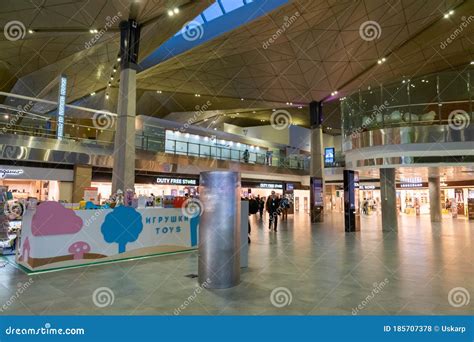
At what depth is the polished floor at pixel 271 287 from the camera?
4641mm

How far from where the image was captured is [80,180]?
17.3m

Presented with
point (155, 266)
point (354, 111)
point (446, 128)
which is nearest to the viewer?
point (155, 266)

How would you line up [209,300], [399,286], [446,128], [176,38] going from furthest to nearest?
[176,38] < [446,128] < [399,286] < [209,300]

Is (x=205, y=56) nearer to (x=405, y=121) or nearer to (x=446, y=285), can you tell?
(x=405, y=121)

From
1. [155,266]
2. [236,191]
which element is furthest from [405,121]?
[155,266]

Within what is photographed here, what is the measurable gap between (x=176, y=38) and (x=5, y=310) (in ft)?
69.3

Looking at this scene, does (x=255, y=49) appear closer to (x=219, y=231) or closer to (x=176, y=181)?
(x=176, y=181)

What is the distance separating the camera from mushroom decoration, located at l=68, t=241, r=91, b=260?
759 cm

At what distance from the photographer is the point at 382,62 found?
23375 mm

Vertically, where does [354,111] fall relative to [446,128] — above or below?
above

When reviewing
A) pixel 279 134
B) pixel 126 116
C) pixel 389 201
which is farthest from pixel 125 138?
pixel 279 134

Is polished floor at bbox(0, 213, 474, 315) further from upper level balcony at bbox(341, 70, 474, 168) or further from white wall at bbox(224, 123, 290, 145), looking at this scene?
white wall at bbox(224, 123, 290, 145)

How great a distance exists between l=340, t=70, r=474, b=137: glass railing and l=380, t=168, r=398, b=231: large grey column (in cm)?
381

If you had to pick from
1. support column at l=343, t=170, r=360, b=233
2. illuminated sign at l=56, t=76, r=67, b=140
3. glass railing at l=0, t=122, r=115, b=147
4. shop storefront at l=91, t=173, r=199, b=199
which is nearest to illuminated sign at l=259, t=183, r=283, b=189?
shop storefront at l=91, t=173, r=199, b=199
